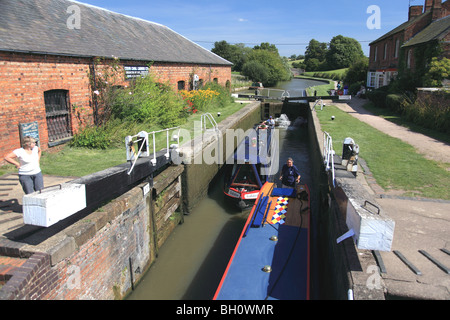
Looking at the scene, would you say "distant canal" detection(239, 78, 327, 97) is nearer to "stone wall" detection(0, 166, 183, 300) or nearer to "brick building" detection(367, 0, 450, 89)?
"brick building" detection(367, 0, 450, 89)

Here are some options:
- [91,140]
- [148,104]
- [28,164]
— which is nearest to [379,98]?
[148,104]

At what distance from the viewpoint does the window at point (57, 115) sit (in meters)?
9.68

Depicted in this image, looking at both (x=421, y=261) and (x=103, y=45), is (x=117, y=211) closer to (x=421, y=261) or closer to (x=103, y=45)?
(x=421, y=261)

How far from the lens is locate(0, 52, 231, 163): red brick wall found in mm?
8078

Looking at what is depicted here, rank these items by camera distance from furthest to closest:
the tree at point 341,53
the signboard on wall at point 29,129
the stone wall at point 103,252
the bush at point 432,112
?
the tree at point 341,53, the bush at point 432,112, the signboard on wall at point 29,129, the stone wall at point 103,252

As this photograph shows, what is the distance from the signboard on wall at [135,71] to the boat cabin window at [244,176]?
5907mm

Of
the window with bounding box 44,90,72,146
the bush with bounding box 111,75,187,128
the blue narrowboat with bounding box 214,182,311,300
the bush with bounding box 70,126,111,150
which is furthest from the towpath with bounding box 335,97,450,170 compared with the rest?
the window with bounding box 44,90,72,146

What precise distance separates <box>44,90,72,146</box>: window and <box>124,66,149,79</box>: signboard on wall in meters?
3.38

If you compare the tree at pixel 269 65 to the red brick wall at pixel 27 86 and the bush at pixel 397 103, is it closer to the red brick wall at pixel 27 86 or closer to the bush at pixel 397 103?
the bush at pixel 397 103

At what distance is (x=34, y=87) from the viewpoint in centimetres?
890

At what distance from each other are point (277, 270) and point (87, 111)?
8.44m

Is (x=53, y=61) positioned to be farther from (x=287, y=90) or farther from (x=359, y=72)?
(x=287, y=90)

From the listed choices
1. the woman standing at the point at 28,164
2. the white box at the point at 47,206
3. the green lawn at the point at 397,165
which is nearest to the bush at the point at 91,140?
the woman standing at the point at 28,164


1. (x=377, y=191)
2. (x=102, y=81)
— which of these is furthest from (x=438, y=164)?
(x=102, y=81)
